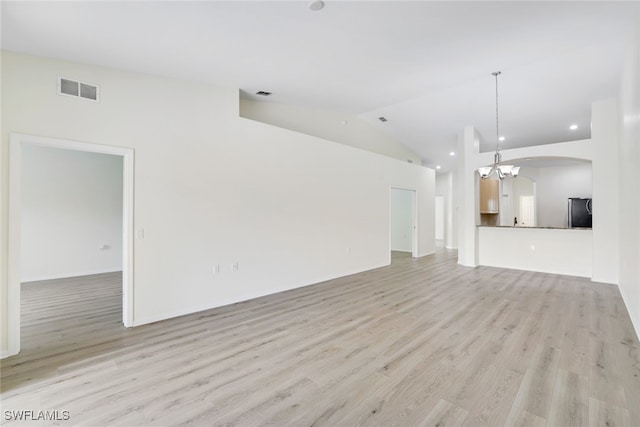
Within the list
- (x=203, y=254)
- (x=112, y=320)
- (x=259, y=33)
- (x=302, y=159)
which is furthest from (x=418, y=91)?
(x=112, y=320)

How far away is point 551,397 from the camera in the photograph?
6.73 ft

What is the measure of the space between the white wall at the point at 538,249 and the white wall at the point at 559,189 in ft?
14.0

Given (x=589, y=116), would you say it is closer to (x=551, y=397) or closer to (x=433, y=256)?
(x=433, y=256)

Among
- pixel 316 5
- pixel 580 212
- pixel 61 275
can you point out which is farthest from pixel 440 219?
pixel 61 275

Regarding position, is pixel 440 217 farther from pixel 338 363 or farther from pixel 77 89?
pixel 77 89

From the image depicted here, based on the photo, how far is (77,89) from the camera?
3.00 metres

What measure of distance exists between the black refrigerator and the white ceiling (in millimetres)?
4461

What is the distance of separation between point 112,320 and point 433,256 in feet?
25.2

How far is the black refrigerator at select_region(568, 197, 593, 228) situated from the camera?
8.51 m

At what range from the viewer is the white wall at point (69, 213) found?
5348mm

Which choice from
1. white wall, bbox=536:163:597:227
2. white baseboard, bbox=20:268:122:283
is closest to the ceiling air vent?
white baseboard, bbox=20:268:122:283
